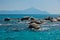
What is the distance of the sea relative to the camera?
3535 mm

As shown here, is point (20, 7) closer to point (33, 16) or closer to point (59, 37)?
point (33, 16)

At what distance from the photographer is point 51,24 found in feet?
12.8

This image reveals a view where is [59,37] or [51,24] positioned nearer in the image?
[59,37]

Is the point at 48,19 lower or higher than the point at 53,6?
lower

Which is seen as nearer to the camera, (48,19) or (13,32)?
(13,32)

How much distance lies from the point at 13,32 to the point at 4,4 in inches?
25.5

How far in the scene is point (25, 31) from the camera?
3752 mm

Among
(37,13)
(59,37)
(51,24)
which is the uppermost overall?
(37,13)

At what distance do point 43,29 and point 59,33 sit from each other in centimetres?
36

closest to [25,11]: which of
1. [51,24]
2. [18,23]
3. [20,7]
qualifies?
[20,7]

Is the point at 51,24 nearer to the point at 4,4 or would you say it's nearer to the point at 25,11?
the point at 25,11

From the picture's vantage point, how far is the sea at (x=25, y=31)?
354cm

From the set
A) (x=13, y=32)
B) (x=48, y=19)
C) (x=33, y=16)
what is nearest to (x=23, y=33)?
(x=13, y=32)

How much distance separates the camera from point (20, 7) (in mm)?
3693
